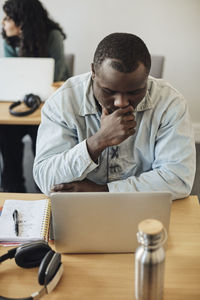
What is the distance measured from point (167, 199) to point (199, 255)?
0.63ft

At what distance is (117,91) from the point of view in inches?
44.9

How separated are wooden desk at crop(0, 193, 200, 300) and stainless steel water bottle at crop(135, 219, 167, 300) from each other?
0.11 meters

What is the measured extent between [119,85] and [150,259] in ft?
1.92

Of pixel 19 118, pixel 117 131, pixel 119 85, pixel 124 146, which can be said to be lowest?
pixel 19 118

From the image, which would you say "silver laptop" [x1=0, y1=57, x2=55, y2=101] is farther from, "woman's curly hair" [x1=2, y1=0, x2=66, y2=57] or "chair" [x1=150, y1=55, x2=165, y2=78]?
"chair" [x1=150, y1=55, x2=165, y2=78]

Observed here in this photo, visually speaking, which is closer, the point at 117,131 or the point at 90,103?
the point at 117,131

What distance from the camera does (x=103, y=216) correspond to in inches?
36.1

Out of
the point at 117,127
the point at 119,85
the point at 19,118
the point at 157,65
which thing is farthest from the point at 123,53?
the point at 157,65

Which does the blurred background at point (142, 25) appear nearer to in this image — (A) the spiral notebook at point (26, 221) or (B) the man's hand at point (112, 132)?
(B) the man's hand at point (112, 132)

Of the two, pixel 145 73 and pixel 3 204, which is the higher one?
pixel 145 73

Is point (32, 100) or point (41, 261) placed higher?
point (41, 261)

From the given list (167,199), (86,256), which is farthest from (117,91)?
(86,256)

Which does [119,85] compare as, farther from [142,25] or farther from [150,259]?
[142,25]

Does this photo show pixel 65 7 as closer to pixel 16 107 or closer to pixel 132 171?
pixel 16 107
